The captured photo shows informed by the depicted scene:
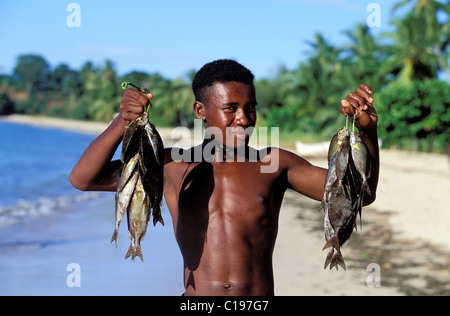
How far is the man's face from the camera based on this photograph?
2.65 m

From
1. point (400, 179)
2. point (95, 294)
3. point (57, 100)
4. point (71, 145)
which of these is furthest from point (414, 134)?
point (57, 100)

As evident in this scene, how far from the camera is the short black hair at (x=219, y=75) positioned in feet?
8.91

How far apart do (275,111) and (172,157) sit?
37.9 metres

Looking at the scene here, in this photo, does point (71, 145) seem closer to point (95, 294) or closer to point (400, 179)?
point (400, 179)

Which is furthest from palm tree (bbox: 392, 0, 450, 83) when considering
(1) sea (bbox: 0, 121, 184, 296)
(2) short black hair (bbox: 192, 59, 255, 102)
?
(2) short black hair (bbox: 192, 59, 255, 102)

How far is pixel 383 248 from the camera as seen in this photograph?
988cm

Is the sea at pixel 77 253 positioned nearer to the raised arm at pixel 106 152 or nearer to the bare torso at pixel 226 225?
the bare torso at pixel 226 225

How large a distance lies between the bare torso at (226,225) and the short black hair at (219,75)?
0.42m

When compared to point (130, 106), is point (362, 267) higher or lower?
lower

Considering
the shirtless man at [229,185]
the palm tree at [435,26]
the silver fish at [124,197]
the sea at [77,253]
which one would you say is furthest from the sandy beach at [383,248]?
the palm tree at [435,26]

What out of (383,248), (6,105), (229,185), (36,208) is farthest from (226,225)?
(6,105)

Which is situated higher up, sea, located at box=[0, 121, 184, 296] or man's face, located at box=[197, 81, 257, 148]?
man's face, located at box=[197, 81, 257, 148]

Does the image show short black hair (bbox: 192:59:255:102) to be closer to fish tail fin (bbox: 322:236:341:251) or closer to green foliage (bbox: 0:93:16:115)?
fish tail fin (bbox: 322:236:341:251)

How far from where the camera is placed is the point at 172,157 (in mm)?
2846
